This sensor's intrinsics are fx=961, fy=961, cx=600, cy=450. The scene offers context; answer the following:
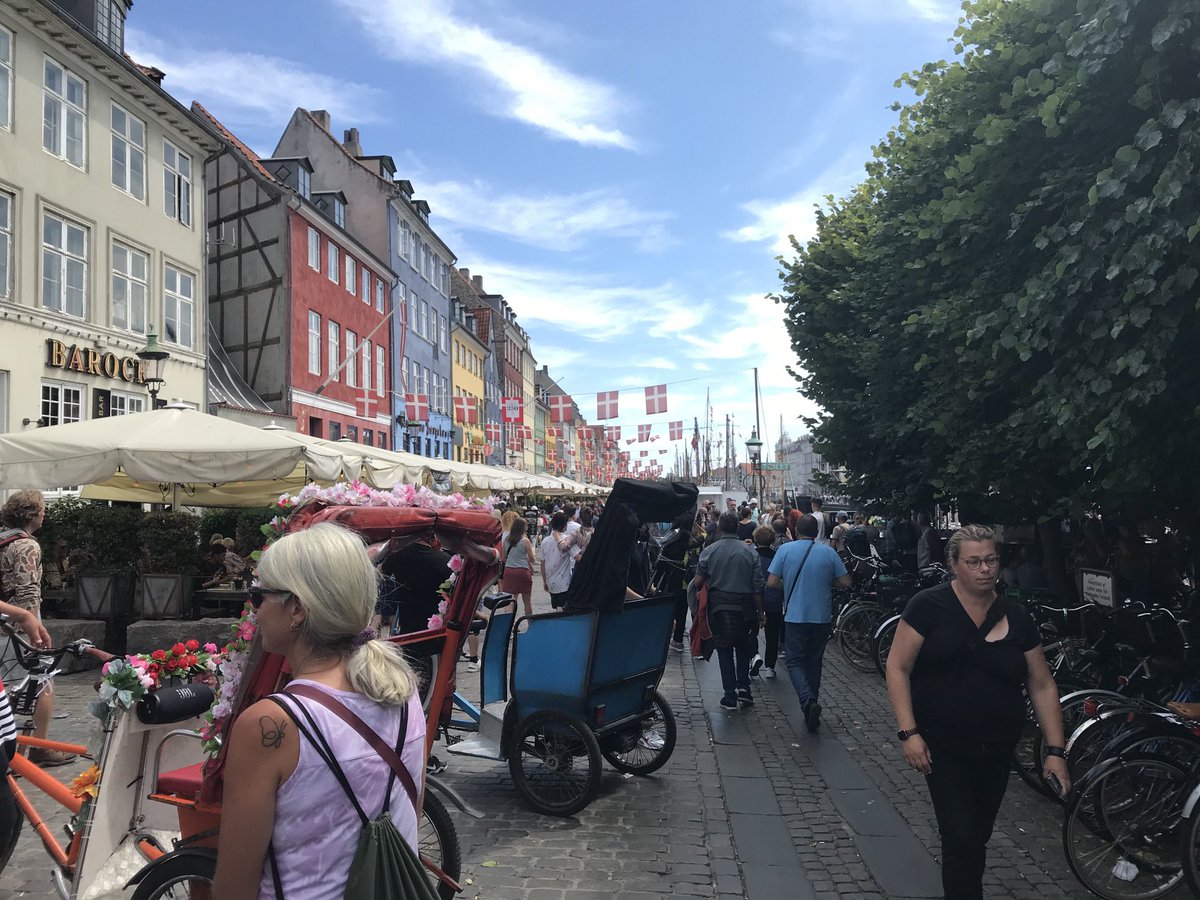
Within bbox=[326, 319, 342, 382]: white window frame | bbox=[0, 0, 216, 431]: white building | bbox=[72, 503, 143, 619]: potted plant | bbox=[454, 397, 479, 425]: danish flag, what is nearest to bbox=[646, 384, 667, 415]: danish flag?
bbox=[454, 397, 479, 425]: danish flag

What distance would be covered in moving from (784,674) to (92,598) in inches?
312

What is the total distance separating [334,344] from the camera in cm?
3478

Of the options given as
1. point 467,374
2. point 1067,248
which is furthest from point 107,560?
point 467,374

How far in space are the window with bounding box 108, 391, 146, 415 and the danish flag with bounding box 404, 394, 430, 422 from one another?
15.4m

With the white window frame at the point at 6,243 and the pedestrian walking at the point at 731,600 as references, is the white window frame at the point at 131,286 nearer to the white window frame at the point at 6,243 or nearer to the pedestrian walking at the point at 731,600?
the white window frame at the point at 6,243

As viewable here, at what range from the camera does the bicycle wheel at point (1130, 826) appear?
15.4 feet

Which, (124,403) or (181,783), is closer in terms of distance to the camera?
(181,783)

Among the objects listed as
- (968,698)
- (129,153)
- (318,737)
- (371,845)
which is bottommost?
(968,698)

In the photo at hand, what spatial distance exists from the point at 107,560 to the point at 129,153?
48.6 ft

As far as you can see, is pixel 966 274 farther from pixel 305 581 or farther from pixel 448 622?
pixel 305 581

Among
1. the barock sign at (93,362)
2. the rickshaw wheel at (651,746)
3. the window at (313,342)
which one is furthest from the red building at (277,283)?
the rickshaw wheel at (651,746)

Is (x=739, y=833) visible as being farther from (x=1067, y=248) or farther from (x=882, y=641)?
(x=882, y=641)

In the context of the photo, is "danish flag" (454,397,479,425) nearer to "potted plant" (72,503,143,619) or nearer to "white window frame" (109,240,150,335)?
"white window frame" (109,240,150,335)

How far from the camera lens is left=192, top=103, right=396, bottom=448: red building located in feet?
101
